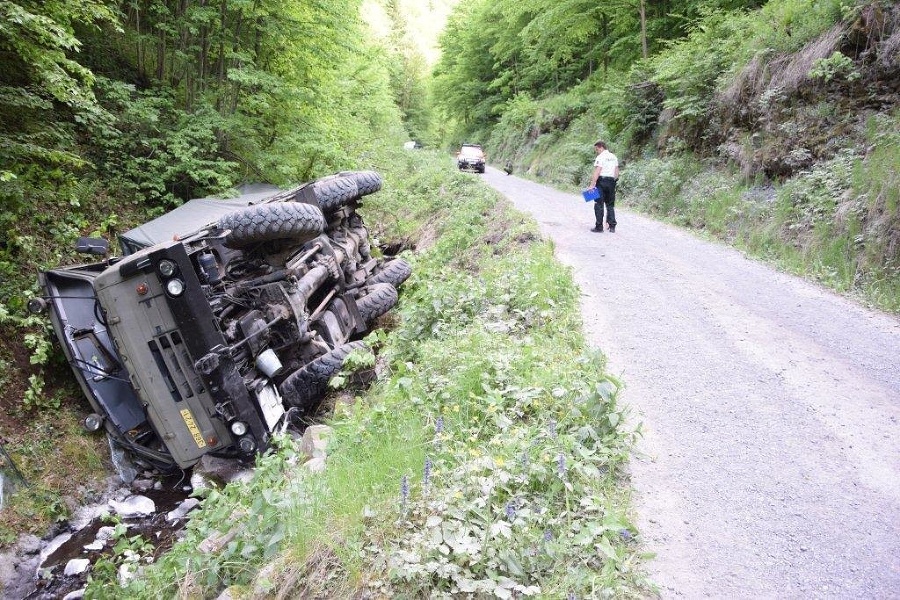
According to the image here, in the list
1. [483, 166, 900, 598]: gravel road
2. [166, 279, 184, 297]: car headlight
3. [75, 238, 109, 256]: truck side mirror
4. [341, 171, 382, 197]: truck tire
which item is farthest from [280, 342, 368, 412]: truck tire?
[341, 171, 382, 197]: truck tire

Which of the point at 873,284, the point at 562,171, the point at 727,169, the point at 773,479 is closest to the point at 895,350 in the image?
the point at 873,284

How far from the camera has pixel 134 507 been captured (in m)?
6.07

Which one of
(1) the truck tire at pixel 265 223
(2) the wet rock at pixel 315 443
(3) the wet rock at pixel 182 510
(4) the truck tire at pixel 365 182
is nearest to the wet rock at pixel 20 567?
(3) the wet rock at pixel 182 510

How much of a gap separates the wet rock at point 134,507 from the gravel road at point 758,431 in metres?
5.44

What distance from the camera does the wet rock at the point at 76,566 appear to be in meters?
5.10

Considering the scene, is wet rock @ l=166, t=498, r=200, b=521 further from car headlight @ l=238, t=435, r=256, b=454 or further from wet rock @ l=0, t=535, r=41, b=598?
wet rock @ l=0, t=535, r=41, b=598

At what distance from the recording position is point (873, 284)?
6219 mm

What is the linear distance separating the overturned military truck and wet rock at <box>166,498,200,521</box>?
0.47 meters

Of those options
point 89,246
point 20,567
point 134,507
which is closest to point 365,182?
point 89,246

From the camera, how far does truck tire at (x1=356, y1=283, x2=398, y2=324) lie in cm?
802

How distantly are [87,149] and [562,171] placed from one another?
15836 millimetres

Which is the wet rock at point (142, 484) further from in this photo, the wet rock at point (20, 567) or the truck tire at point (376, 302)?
the truck tire at point (376, 302)

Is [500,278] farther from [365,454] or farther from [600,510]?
[600,510]

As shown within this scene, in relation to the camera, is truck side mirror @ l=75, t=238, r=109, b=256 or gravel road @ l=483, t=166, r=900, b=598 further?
truck side mirror @ l=75, t=238, r=109, b=256
